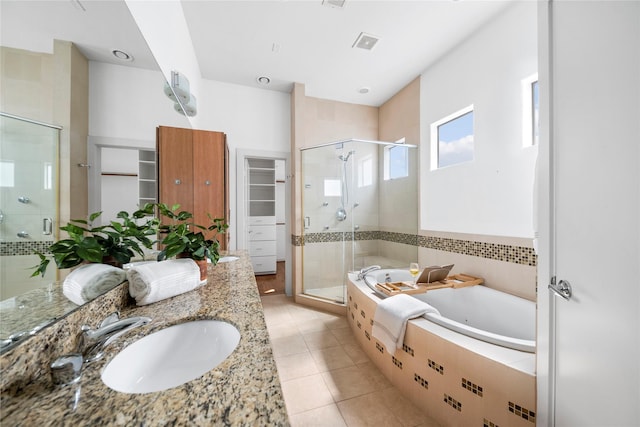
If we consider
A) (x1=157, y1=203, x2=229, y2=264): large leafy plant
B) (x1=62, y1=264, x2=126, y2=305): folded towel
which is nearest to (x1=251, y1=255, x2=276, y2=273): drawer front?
(x1=157, y1=203, x2=229, y2=264): large leafy plant

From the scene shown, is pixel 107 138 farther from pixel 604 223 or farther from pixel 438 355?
pixel 438 355

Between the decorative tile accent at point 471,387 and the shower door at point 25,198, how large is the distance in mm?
1666

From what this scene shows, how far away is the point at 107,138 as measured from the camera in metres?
0.81

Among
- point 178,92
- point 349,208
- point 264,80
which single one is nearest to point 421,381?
point 349,208

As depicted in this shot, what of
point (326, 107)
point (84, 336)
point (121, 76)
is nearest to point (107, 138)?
point (121, 76)

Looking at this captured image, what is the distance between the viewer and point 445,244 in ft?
8.18

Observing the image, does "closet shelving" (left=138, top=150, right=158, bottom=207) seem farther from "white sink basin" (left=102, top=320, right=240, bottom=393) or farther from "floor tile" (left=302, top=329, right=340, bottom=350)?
"floor tile" (left=302, top=329, right=340, bottom=350)

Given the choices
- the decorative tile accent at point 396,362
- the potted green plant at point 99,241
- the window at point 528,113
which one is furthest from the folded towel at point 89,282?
the window at point 528,113

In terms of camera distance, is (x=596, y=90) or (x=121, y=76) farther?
(x=121, y=76)

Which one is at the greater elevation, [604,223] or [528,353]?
[604,223]

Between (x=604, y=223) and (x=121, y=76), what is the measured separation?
1.73 meters

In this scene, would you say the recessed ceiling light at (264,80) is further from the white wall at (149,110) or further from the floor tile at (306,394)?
the floor tile at (306,394)

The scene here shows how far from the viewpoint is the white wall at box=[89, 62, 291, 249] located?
2.53 ft

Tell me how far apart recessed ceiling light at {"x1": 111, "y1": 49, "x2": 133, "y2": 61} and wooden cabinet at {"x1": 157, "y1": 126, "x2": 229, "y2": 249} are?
1.13ft
